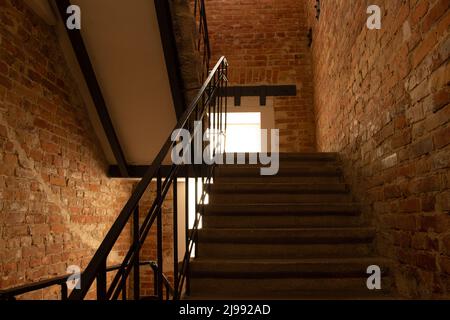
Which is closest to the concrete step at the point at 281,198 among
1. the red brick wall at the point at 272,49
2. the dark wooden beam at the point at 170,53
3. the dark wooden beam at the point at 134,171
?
the dark wooden beam at the point at 170,53

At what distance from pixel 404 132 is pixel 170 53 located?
250 centimetres

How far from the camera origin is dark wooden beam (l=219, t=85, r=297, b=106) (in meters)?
6.50

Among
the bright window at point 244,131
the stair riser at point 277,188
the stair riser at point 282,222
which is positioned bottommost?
the stair riser at point 282,222

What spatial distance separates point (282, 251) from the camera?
2.72 meters

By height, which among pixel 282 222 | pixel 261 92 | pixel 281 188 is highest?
pixel 261 92

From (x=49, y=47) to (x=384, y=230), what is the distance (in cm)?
334

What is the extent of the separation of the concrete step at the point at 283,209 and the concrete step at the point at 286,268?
2.03ft

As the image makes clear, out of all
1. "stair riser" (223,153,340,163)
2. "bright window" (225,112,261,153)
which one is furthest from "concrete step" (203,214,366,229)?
"bright window" (225,112,261,153)

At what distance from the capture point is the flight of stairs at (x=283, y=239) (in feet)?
7.91

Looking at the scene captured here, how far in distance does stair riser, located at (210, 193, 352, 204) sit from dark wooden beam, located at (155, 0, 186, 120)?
1437 mm

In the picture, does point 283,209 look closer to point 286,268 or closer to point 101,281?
point 286,268

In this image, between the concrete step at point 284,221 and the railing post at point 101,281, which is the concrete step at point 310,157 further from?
the railing post at point 101,281

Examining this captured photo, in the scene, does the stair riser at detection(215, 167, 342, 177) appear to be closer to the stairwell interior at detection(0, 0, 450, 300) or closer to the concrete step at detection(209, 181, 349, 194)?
the stairwell interior at detection(0, 0, 450, 300)

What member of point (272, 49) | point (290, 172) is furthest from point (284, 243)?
point (272, 49)
